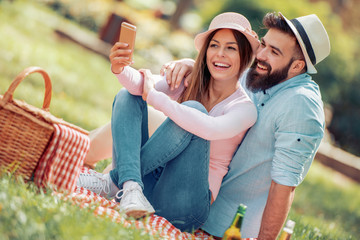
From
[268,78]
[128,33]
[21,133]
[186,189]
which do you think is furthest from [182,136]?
[21,133]

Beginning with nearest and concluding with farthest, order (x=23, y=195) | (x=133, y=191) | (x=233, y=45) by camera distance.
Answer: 1. (x=23, y=195)
2. (x=133, y=191)
3. (x=233, y=45)

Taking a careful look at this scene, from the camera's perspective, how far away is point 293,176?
2.88m

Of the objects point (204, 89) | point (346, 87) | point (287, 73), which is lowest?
point (204, 89)

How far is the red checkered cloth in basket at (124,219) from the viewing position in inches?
99.7

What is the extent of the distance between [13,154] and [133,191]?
74 cm

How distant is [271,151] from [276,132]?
0.52ft

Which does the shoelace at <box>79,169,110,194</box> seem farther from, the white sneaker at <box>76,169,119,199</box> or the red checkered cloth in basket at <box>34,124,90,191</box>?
the red checkered cloth in basket at <box>34,124,90,191</box>

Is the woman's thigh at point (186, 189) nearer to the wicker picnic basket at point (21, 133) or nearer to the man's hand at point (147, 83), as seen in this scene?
the man's hand at point (147, 83)

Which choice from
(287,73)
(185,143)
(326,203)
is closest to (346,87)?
(326,203)

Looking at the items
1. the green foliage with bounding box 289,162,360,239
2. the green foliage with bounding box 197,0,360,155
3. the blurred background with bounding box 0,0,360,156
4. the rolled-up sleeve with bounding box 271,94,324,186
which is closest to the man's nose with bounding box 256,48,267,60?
the rolled-up sleeve with bounding box 271,94,324,186

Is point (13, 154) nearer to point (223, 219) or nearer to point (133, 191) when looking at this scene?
point (133, 191)

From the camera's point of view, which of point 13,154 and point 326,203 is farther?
point 326,203

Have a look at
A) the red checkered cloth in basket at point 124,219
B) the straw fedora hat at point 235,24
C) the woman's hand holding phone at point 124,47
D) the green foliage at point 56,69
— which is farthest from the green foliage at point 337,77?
the red checkered cloth in basket at point 124,219

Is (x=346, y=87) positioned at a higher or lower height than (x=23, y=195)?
higher
